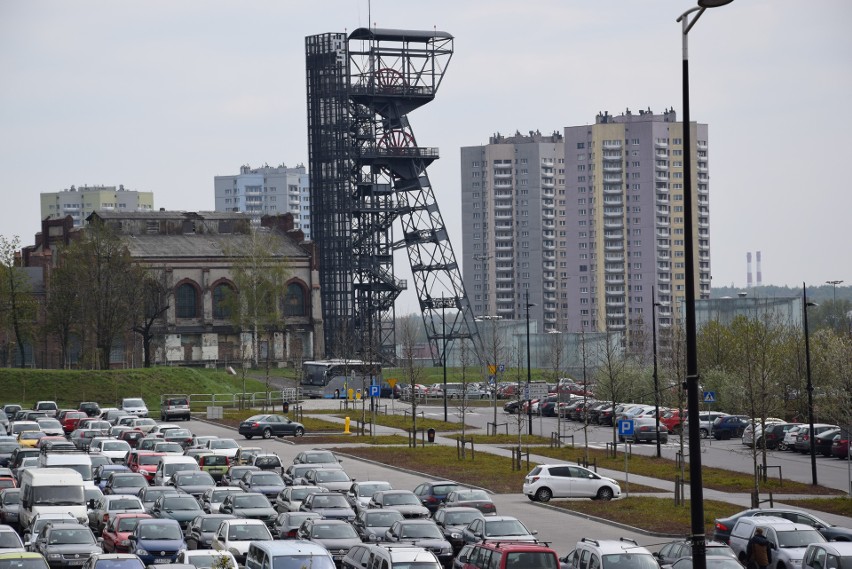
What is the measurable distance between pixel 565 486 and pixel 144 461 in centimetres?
1558

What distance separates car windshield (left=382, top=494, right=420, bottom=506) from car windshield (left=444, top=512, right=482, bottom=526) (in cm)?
250

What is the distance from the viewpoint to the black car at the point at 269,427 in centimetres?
6822

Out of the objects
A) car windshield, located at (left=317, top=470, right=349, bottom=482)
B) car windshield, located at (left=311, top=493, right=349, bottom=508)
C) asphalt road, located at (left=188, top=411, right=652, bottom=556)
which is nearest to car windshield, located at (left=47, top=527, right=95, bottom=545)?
car windshield, located at (left=311, top=493, right=349, bottom=508)

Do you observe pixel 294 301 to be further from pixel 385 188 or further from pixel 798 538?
pixel 798 538

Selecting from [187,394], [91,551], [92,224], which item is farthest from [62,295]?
[91,551]

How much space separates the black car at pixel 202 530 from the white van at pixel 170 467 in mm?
11530

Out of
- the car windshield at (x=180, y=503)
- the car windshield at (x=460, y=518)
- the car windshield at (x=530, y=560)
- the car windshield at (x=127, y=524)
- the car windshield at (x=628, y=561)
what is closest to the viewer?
the car windshield at (x=530, y=560)

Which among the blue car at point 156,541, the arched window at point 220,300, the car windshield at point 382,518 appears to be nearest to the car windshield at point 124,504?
the blue car at point 156,541

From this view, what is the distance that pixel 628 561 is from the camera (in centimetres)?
2453

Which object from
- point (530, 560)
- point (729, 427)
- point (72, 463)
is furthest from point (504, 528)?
point (729, 427)

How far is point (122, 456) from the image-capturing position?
171 ft

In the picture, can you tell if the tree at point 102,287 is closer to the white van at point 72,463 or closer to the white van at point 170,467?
the white van at point 170,467

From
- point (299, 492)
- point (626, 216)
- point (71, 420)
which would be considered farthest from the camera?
point (626, 216)

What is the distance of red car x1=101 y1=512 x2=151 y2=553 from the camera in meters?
30.6
